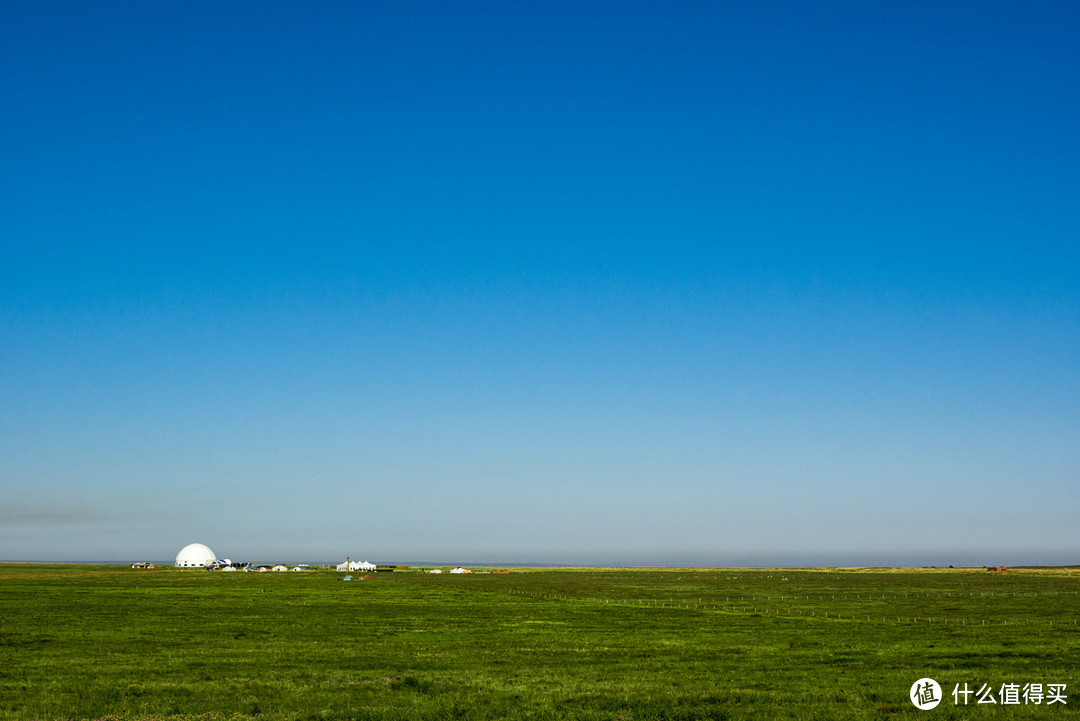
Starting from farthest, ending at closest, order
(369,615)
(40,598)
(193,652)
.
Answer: (40,598)
(369,615)
(193,652)

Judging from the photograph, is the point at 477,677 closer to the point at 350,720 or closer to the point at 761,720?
the point at 350,720

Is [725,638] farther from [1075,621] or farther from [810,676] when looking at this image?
[1075,621]

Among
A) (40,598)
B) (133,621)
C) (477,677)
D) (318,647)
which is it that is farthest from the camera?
(40,598)

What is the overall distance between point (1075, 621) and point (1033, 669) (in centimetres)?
3240

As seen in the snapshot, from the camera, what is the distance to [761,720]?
2177 cm

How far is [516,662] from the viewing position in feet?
111

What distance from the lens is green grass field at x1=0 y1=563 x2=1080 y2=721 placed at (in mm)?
23578

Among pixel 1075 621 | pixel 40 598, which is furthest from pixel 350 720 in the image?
pixel 40 598

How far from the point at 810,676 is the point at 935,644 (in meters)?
15.8

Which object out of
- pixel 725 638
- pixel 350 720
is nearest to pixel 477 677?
pixel 350 720

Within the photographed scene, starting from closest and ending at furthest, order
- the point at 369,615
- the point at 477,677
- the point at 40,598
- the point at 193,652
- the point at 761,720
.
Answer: the point at 761,720
the point at 477,677
the point at 193,652
the point at 369,615
the point at 40,598

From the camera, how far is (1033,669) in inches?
1231

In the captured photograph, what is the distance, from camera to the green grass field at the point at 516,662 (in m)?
23.6

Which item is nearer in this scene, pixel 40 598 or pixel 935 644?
pixel 935 644
